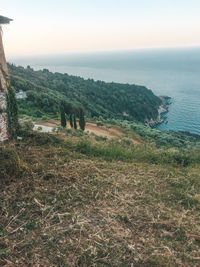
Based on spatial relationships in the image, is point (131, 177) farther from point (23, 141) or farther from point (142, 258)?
point (23, 141)

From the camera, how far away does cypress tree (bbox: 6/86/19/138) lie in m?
9.60

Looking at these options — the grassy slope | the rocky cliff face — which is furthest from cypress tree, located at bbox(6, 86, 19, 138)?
the grassy slope

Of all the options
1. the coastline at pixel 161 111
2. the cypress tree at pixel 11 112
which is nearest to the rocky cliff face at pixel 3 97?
the cypress tree at pixel 11 112

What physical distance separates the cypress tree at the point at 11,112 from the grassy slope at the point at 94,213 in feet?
6.24

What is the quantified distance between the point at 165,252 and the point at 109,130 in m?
23.2

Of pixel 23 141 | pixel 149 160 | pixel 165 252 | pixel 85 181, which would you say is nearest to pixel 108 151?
pixel 149 160

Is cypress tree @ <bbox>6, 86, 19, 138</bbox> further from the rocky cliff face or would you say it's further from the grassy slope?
the grassy slope

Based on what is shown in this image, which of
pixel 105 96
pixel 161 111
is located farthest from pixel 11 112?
pixel 161 111

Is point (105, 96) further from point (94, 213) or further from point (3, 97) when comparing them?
point (94, 213)

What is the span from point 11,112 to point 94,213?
22.9 ft

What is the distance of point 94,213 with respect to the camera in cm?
514

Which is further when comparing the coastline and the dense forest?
the coastline

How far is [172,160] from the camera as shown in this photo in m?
9.65

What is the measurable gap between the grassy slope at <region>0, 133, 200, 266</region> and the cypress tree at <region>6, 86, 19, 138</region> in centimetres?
190
